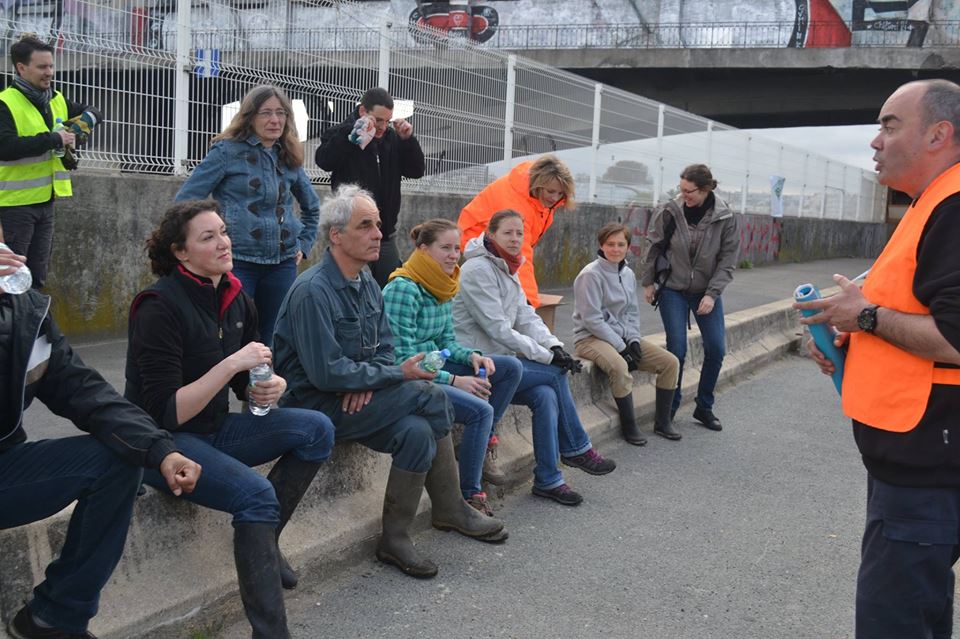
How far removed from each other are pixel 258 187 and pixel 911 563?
13.2 ft

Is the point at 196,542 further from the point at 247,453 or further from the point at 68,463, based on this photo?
the point at 68,463

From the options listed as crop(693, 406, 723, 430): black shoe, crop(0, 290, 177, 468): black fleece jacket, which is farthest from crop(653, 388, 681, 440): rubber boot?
crop(0, 290, 177, 468): black fleece jacket

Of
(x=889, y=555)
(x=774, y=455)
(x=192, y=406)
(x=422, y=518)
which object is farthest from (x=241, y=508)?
(x=774, y=455)

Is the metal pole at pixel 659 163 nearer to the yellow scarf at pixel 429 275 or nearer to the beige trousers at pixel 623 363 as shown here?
the beige trousers at pixel 623 363

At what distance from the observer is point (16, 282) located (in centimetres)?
292

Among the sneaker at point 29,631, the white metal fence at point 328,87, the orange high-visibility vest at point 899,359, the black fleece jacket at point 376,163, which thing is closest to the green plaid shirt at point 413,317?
the black fleece jacket at point 376,163

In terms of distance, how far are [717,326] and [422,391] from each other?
3.89m

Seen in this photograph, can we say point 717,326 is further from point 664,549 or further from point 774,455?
point 664,549

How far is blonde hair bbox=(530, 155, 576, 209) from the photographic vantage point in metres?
6.54

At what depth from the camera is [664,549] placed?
4.84 metres

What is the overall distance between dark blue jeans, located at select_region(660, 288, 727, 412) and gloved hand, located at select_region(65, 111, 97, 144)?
4.52m

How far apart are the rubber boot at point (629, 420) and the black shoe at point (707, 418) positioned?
0.84 metres

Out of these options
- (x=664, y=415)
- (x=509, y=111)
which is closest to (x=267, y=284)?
(x=664, y=415)

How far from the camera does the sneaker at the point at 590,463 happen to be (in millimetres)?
6086
